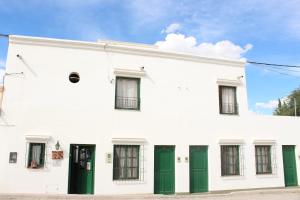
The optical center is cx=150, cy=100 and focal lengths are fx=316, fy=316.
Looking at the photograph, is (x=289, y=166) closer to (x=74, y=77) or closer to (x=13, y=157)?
(x=74, y=77)

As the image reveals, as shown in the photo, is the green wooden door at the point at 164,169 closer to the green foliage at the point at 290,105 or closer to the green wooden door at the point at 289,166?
the green wooden door at the point at 289,166

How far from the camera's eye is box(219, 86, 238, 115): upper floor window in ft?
50.3

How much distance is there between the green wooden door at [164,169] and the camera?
44.4 ft

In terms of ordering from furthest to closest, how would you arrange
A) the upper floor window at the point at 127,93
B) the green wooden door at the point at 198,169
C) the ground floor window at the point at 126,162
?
the green wooden door at the point at 198,169 → the upper floor window at the point at 127,93 → the ground floor window at the point at 126,162

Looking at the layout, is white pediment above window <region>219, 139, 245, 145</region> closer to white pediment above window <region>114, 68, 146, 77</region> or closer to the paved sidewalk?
the paved sidewalk

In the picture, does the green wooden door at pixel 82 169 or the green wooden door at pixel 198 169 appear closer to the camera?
the green wooden door at pixel 82 169

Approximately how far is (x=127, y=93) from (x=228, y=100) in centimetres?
516

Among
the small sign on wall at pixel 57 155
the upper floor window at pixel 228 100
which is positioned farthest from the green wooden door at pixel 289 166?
the small sign on wall at pixel 57 155

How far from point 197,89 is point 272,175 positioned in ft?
18.8

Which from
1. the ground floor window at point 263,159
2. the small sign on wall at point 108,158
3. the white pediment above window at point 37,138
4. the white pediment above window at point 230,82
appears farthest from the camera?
the ground floor window at point 263,159

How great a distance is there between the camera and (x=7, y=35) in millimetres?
12500

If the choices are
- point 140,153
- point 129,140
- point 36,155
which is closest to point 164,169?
point 140,153

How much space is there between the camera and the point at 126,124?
13.3m

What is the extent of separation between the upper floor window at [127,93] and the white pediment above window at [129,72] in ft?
0.71
